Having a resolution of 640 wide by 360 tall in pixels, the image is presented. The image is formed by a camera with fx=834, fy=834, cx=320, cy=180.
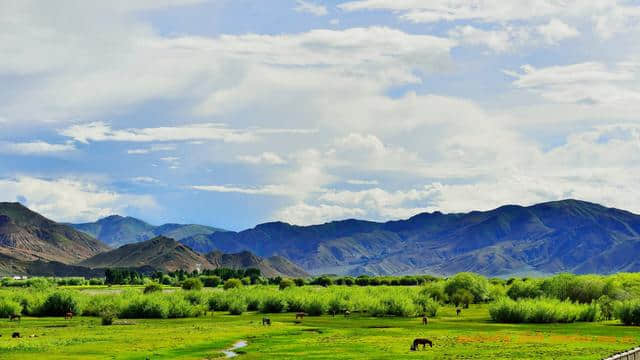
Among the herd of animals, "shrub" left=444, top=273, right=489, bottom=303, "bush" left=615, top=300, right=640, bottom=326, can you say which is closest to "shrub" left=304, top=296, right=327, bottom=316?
the herd of animals

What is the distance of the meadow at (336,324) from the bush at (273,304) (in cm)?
17

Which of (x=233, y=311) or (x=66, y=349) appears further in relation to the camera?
(x=233, y=311)

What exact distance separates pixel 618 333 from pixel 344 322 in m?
35.9

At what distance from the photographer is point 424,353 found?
66.2 metres

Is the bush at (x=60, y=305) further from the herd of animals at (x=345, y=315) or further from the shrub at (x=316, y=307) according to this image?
the shrub at (x=316, y=307)

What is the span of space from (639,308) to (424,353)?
45.3 m

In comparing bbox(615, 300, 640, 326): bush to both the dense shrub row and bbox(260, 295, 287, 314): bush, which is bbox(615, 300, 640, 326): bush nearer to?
the dense shrub row

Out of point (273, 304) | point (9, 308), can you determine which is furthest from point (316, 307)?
point (9, 308)

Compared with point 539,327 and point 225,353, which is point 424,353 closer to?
point 225,353

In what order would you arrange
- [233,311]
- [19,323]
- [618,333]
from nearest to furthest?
[618,333] → [19,323] → [233,311]

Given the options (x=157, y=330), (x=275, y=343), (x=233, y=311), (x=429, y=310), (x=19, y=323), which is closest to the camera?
(x=275, y=343)

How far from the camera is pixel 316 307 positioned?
12975cm

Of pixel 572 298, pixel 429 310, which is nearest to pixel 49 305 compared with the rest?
pixel 429 310

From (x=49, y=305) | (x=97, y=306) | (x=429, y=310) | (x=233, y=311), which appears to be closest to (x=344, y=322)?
(x=429, y=310)
